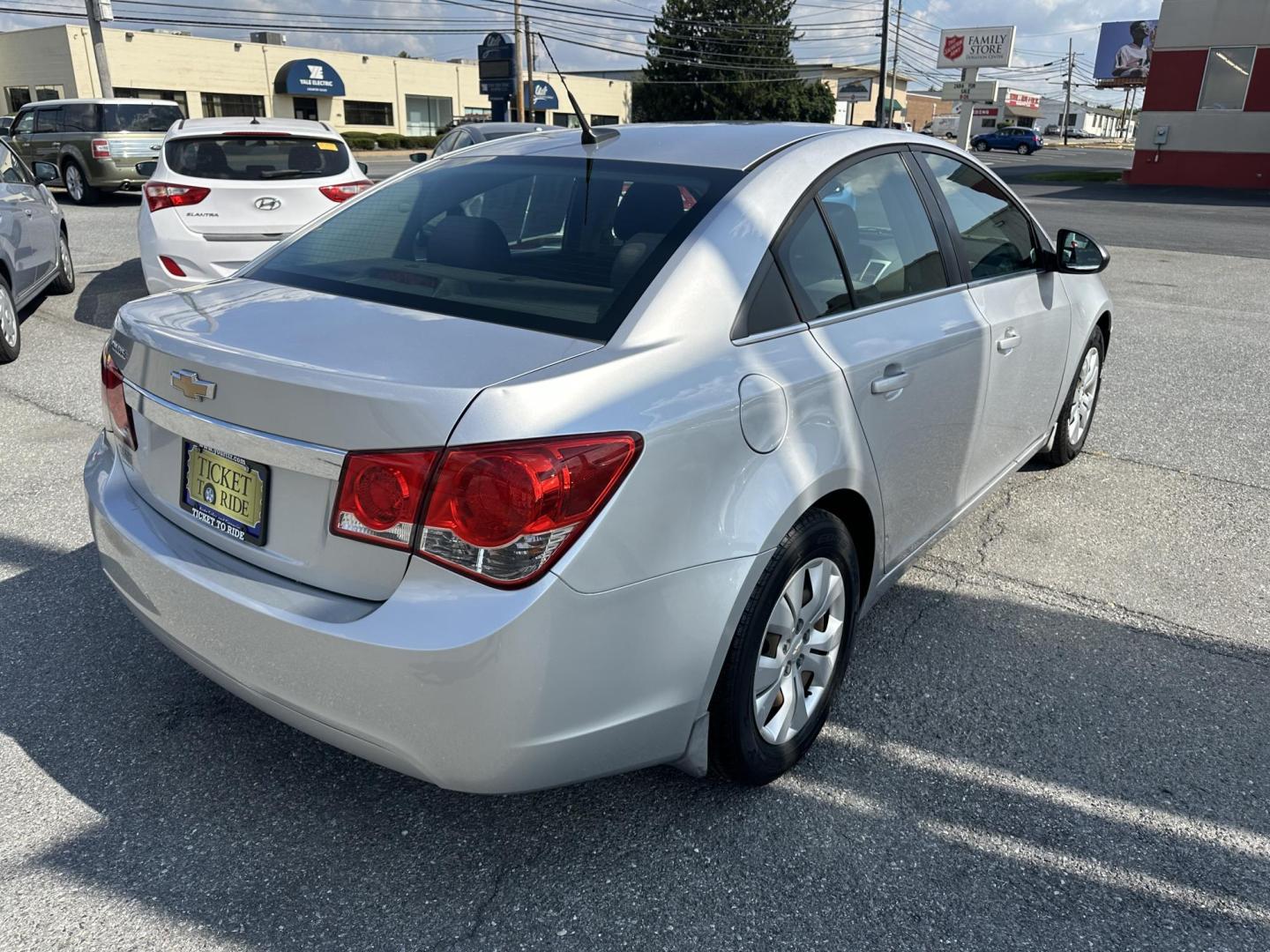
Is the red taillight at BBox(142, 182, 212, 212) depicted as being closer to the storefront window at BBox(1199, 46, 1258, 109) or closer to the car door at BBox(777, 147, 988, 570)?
the car door at BBox(777, 147, 988, 570)

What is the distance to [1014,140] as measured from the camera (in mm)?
62719

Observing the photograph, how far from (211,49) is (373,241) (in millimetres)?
53867

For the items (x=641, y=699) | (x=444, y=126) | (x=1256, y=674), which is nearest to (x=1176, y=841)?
(x=1256, y=674)

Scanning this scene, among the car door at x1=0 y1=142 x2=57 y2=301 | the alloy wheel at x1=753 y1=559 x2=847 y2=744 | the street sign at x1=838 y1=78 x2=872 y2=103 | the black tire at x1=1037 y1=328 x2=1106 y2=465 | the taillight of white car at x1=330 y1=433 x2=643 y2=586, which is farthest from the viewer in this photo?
the street sign at x1=838 y1=78 x2=872 y2=103

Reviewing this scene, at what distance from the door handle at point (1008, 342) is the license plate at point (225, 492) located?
2.55 m

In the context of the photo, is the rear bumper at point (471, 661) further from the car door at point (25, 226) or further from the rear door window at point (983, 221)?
the car door at point (25, 226)

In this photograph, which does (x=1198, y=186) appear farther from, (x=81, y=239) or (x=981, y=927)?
(x=981, y=927)

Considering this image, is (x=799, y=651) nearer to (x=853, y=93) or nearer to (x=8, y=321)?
(x=8, y=321)

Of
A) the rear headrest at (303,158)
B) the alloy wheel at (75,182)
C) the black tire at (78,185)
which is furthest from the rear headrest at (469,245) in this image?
the alloy wheel at (75,182)

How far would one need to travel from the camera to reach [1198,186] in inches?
1177

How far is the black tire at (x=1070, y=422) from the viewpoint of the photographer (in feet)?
15.8

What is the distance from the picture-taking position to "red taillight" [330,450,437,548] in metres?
1.96

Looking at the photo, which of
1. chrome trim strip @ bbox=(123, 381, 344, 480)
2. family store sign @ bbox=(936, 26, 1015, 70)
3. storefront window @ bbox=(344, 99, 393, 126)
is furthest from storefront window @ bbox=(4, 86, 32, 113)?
chrome trim strip @ bbox=(123, 381, 344, 480)

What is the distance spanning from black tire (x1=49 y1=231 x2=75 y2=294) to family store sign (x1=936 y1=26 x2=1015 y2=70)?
169ft
